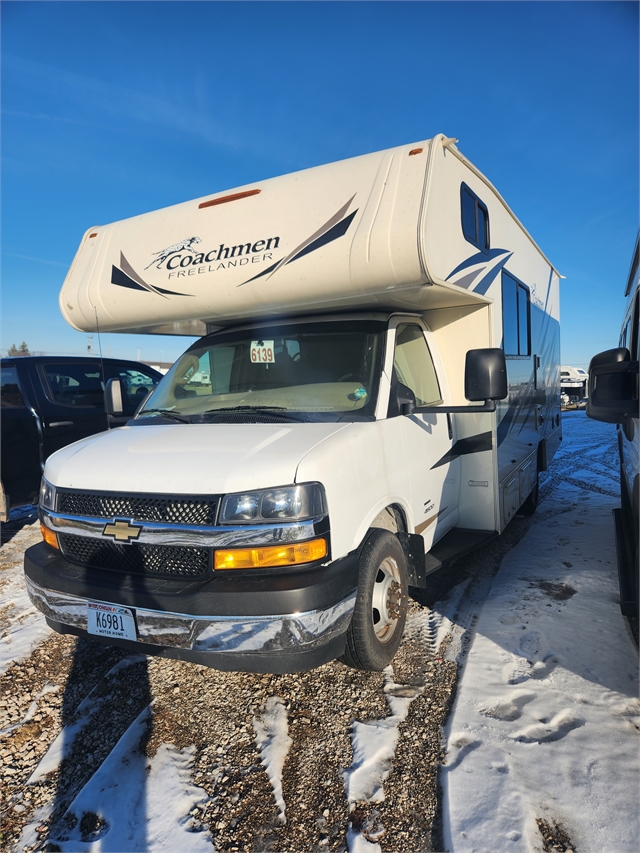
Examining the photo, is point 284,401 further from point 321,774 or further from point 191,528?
point 321,774

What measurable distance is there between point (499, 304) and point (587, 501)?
3.90 m

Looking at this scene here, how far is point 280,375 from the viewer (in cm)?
409

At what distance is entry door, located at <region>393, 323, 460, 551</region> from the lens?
3926 millimetres

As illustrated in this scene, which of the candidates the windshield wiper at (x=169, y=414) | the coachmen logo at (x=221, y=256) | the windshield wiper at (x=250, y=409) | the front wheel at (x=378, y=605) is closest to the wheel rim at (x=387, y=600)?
the front wheel at (x=378, y=605)

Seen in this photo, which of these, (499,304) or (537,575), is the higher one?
(499,304)

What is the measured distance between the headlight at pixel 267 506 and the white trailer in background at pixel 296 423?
11mm

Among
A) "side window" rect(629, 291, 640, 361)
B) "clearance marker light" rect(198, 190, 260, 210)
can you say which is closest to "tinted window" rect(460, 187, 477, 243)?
"side window" rect(629, 291, 640, 361)

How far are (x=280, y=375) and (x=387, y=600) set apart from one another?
1764 mm

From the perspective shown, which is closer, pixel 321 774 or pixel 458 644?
pixel 321 774

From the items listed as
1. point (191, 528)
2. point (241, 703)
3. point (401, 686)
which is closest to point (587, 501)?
point (401, 686)

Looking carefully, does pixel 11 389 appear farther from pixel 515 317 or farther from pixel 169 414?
pixel 515 317

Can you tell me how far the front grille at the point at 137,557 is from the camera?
283cm

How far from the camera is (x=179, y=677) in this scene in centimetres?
352

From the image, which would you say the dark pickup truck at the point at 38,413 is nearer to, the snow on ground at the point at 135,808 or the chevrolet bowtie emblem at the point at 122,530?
the chevrolet bowtie emblem at the point at 122,530
